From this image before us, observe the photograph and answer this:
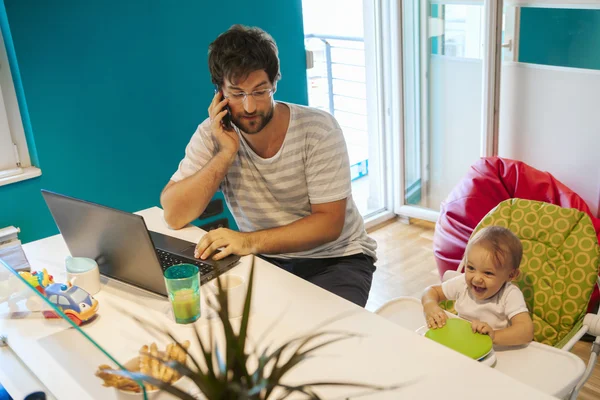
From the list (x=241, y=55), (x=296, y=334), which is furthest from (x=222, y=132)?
(x=296, y=334)

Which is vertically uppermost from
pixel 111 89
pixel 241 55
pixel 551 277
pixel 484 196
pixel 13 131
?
pixel 241 55

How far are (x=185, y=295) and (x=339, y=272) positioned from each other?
70cm

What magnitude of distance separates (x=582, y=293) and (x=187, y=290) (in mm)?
1215

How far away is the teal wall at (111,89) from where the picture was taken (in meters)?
2.65

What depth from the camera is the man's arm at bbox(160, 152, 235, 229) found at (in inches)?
84.0

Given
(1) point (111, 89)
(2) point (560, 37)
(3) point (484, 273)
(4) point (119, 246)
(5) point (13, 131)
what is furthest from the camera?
(2) point (560, 37)

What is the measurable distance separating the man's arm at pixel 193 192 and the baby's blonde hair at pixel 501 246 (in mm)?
837

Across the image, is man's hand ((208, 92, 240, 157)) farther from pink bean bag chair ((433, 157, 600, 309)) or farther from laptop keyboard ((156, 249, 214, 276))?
pink bean bag chair ((433, 157, 600, 309))

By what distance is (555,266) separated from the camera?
2061 millimetres

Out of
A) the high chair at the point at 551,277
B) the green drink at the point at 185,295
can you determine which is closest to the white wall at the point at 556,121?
the high chair at the point at 551,277

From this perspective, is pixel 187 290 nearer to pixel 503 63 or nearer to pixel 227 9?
pixel 227 9

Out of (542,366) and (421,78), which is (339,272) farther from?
(421,78)

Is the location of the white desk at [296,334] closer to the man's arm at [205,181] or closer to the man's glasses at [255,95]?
the man's arm at [205,181]

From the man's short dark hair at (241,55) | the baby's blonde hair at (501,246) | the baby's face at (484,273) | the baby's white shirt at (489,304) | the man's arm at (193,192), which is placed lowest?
the baby's white shirt at (489,304)
